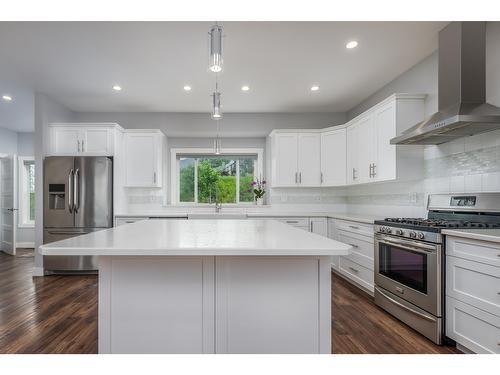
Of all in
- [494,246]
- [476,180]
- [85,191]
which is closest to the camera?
[494,246]

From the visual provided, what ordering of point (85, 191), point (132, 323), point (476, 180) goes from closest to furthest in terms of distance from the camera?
point (132, 323) < point (476, 180) < point (85, 191)

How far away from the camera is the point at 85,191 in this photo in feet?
13.1

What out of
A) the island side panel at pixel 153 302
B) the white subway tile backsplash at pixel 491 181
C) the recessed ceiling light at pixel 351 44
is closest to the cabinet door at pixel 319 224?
the white subway tile backsplash at pixel 491 181

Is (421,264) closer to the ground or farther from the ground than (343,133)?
closer to the ground

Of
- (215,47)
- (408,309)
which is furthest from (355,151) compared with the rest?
(215,47)

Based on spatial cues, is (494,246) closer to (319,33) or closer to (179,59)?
(319,33)

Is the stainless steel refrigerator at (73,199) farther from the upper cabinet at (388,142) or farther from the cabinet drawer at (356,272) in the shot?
the upper cabinet at (388,142)

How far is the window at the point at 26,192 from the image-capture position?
622 centimetres

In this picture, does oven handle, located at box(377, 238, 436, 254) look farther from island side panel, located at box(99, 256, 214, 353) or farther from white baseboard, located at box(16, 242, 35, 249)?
white baseboard, located at box(16, 242, 35, 249)

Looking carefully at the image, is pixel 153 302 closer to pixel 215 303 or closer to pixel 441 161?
pixel 215 303

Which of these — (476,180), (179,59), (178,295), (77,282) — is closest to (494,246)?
(476,180)

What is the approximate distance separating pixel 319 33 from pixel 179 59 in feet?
4.77

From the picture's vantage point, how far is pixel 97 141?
13.8ft

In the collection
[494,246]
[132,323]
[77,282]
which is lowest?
[77,282]
